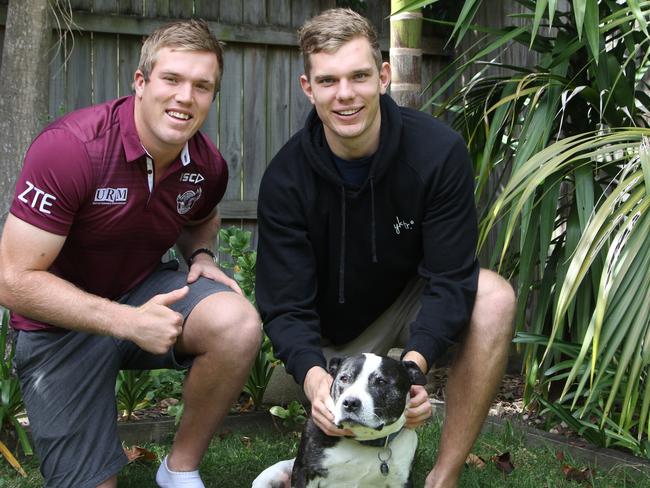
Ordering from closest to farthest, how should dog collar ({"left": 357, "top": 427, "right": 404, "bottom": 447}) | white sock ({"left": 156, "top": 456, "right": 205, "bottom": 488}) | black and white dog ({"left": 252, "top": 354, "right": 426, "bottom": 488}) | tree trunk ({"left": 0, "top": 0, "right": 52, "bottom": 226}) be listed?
black and white dog ({"left": 252, "top": 354, "right": 426, "bottom": 488}), dog collar ({"left": 357, "top": 427, "right": 404, "bottom": 447}), white sock ({"left": 156, "top": 456, "right": 205, "bottom": 488}), tree trunk ({"left": 0, "top": 0, "right": 52, "bottom": 226})

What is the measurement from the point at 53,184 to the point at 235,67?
3.29 m

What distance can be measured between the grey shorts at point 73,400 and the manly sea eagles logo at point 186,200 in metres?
0.39

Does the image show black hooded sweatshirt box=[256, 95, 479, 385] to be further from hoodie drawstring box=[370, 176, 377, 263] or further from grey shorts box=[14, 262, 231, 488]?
grey shorts box=[14, 262, 231, 488]

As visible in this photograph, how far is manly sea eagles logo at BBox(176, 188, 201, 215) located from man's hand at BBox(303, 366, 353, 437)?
868mm

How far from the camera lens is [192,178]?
12.4 feet

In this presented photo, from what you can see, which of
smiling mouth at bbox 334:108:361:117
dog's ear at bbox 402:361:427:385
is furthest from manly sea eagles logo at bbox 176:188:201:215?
dog's ear at bbox 402:361:427:385

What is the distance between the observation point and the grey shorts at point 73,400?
354 centimetres

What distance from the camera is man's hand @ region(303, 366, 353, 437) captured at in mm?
3164

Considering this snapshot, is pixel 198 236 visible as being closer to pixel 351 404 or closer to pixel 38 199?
pixel 38 199

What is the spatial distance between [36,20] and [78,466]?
248 cm

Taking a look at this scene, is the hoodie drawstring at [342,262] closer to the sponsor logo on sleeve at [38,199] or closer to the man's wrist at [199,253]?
the man's wrist at [199,253]

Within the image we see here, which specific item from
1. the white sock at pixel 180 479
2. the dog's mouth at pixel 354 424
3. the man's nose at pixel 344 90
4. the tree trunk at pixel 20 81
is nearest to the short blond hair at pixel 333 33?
the man's nose at pixel 344 90

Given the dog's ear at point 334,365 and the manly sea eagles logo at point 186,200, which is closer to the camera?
the dog's ear at point 334,365

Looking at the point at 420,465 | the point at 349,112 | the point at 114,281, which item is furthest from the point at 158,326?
the point at 420,465
